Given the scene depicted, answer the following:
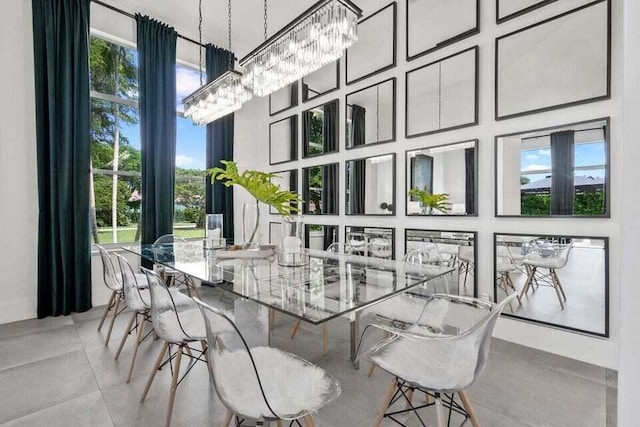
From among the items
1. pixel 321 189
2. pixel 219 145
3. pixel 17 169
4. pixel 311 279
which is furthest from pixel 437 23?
pixel 17 169

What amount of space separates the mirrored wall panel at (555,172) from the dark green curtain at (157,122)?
359cm

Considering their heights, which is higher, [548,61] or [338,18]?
[338,18]

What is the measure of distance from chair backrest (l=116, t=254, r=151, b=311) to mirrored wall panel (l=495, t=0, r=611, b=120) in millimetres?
3040

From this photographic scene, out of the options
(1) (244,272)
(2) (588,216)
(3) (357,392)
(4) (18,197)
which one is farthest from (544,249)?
(4) (18,197)

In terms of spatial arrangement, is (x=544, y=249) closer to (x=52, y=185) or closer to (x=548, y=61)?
(x=548, y=61)

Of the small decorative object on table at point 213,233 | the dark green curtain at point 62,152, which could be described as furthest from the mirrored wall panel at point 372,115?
the dark green curtain at point 62,152

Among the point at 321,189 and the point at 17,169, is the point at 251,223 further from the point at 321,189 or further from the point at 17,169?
the point at 17,169

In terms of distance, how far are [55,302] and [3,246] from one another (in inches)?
27.9

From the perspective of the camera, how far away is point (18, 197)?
9.87ft

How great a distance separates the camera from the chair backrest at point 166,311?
161 centimetres

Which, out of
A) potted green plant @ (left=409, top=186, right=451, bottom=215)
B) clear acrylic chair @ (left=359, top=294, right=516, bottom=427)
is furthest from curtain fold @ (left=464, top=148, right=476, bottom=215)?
clear acrylic chair @ (left=359, top=294, right=516, bottom=427)

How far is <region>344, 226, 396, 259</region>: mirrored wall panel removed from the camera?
3227 millimetres

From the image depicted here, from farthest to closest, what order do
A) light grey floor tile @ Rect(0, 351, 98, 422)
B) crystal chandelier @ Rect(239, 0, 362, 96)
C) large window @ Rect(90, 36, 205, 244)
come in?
large window @ Rect(90, 36, 205, 244) → crystal chandelier @ Rect(239, 0, 362, 96) → light grey floor tile @ Rect(0, 351, 98, 422)

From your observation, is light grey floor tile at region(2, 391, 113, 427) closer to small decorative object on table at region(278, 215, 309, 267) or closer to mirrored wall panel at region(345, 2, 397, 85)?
small decorative object on table at region(278, 215, 309, 267)
